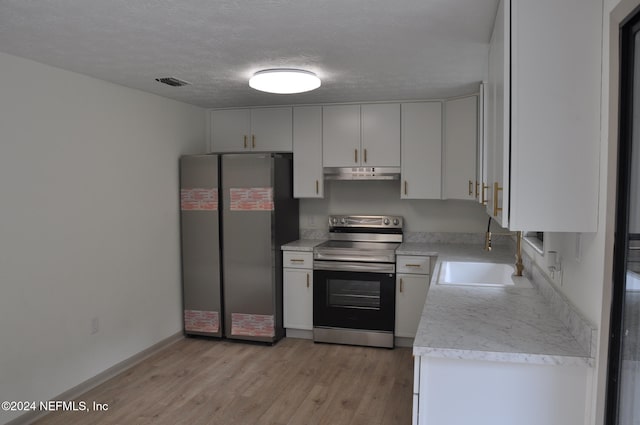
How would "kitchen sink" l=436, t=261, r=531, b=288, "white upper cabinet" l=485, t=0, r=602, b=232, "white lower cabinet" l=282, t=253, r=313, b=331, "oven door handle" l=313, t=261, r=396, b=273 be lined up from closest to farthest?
"white upper cabinet" l=485, t=0, r=602, b=232 → "kitchen sink" l=436, t=261, r=531, b=288 → "oven door handle" l=313, t=261, r=396, b=273 → "white lower cabinet" l=282, t=253, r=313, b=331

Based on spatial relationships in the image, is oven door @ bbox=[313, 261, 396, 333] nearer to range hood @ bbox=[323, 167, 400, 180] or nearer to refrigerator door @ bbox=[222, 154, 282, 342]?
refrigerator door @ bbox=[222, 154, 282, 342]

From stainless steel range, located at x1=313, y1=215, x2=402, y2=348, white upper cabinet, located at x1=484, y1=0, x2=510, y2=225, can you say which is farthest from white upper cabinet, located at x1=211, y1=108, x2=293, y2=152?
white upper cabinet, located at x1=484, y1=0, x2=510, y2=225

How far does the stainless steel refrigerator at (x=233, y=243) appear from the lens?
166 inches

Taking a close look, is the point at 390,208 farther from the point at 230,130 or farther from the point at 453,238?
the point at 230,130

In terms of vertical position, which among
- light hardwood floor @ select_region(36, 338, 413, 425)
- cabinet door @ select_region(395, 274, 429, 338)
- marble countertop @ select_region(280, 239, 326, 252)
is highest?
marble countertop @ select_region(280, 239, 326, 252)

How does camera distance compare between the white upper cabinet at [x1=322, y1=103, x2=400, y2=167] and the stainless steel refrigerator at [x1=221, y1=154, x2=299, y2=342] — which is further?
the white upper cabinet at [x1=322, y1=103, x2=400, y2=167]

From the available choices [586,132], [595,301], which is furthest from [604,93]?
[595,301]

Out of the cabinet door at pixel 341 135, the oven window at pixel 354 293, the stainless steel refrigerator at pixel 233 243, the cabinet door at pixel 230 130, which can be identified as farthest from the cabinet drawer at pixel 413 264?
the cabinet door at pixel 230 130

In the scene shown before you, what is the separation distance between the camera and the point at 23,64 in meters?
2.86

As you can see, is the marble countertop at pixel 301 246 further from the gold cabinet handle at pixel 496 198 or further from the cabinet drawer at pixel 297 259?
the gold cabinet handle at pixel 496 198

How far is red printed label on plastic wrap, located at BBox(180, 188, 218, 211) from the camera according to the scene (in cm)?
429

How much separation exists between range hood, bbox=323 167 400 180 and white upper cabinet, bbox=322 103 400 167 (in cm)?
4

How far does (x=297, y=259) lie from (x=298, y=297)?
35 cm

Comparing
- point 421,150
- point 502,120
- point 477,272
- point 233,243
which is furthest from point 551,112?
point 233,243
